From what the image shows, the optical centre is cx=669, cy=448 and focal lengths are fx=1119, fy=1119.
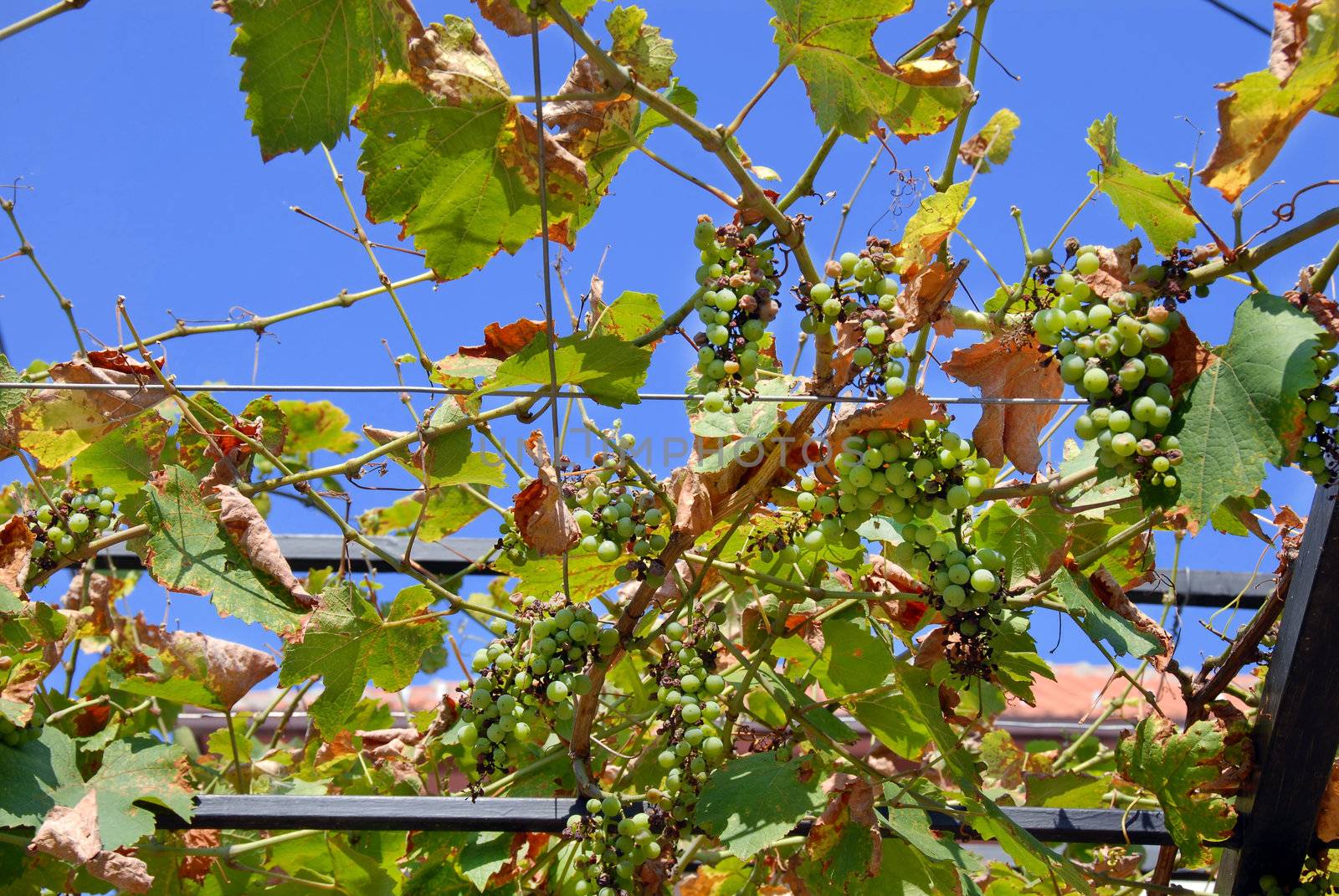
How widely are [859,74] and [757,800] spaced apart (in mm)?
1011

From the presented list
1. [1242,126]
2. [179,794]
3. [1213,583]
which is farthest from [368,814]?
[1213,583]

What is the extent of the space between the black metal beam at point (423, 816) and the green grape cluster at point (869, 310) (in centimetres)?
76

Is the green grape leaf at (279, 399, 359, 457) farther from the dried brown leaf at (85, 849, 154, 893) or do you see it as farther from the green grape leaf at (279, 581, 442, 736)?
the dried brown leaf at (85, 849, 154, 893)

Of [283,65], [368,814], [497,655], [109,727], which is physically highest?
[283,65]

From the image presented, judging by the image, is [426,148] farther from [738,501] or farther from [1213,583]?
[1213,583]

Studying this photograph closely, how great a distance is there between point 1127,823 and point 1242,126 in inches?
44.1

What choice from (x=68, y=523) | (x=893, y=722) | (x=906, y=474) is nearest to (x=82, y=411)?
(x=68, y=523)

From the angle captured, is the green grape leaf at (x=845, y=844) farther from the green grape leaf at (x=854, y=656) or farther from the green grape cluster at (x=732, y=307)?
the green grape cluster at (x=732, y=307)

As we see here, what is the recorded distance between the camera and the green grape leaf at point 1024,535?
1693 mm

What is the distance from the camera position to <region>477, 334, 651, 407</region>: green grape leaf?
4.95 ft

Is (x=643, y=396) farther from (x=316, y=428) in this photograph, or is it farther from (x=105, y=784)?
(x=316, y=428)

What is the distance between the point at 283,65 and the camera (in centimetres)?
132

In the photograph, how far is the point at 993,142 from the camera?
1908 mm

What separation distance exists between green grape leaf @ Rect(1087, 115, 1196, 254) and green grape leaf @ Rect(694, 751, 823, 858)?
90 cm
